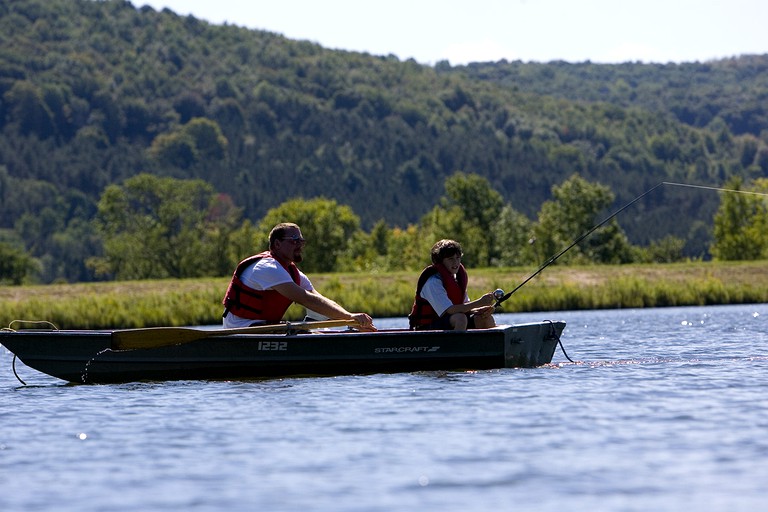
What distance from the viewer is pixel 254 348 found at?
1506 centimetres

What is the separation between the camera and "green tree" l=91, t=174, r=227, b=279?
79312mm

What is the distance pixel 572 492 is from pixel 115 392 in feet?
24.0

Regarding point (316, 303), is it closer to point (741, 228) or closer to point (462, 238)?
point (462, 238)

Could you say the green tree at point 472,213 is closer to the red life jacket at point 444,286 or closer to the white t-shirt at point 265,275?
the red life jacket at point 444,286

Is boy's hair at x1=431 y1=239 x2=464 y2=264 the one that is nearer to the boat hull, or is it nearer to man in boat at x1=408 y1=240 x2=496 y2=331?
man in boat at x1=408 y1=240 x2=496 y2=331

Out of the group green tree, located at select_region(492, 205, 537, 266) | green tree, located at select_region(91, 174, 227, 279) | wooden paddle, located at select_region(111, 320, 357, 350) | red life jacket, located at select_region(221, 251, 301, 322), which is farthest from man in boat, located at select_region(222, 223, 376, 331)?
green tree, located at select_region(492, 205, 537, 266)

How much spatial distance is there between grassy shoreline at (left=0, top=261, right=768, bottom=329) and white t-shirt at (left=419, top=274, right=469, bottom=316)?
821 inches

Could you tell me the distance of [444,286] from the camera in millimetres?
15320

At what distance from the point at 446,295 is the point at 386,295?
80.5 feet

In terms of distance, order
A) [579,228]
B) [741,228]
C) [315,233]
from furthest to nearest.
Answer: [579,228] → [315,233] → [741,228]

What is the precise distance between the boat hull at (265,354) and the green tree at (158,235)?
62469 mm

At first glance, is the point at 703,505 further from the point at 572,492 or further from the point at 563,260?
the point at 563,260

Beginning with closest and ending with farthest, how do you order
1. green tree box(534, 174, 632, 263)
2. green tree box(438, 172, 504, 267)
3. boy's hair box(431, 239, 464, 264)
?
boy's hair box(431, 239, 464, 264) < green tree box(534, 174, 632, 263) < green tree box(438, 172, 504, 267)

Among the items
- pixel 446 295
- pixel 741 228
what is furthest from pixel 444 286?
pixel 741 228
